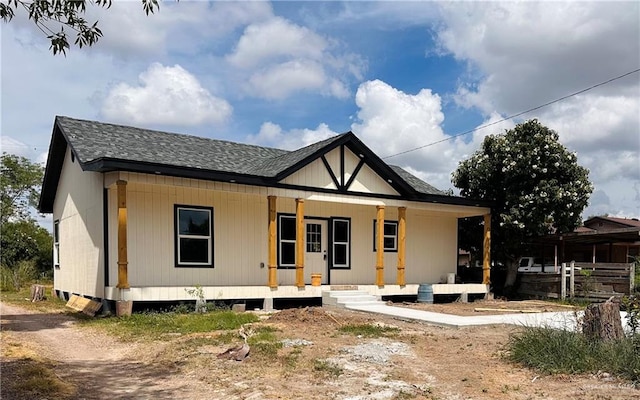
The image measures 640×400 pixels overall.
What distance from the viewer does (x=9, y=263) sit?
23422mm

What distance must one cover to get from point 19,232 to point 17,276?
4345 millimetres

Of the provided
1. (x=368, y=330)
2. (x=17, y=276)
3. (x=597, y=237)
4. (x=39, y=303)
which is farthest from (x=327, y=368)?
(x=17, y=276)

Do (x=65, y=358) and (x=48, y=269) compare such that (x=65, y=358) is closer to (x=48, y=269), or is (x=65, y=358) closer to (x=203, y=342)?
(x=203, y=342)

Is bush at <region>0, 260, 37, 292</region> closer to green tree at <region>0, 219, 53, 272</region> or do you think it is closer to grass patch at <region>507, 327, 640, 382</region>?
green tree at <region>0, 219, 53, 272</region>

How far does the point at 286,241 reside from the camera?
15398 millimetres

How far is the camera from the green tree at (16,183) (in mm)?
33125

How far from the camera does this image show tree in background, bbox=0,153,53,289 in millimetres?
21984

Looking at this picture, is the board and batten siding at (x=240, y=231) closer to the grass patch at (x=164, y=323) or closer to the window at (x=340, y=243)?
the window at (x=340, y=243)

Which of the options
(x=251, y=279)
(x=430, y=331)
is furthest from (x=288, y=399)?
(x=251, y=279)

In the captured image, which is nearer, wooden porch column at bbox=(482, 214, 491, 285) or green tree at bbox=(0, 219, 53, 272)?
wooden porch column at bbox=(482, 214, 491, 285)

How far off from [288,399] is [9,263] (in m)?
22.6

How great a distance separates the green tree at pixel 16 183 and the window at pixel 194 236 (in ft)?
80.3

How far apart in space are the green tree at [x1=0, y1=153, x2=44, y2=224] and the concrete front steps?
26563 mm

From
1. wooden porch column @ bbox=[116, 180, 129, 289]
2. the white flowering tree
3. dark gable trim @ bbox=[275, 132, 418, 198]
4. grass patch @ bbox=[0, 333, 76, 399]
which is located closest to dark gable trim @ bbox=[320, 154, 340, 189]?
dark gable trim @ bbox=[275, 132, 418, 198]
